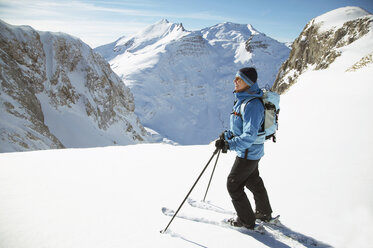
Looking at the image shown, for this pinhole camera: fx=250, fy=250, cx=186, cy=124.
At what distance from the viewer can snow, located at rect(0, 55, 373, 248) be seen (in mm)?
2799

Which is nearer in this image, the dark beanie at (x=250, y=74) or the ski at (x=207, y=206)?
the dark beanie at (x=250, y=74)

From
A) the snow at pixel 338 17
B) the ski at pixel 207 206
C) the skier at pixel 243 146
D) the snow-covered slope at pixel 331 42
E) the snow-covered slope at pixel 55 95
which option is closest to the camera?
the skier at pixel 243 146

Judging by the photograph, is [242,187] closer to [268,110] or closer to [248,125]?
[248,125]

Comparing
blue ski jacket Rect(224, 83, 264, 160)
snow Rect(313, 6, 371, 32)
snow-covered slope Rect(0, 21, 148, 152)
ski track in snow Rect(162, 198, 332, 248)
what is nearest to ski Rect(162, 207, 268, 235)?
ski track in snow Rect(162, 198, 332, 248)

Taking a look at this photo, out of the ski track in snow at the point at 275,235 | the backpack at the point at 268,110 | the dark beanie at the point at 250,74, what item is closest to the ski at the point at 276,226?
the ski track in snow at the point at 275,235

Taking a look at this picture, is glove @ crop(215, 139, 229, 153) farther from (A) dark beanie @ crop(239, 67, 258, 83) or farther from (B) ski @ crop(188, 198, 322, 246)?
(B) ski @ crop(188, 198, 322, 246)

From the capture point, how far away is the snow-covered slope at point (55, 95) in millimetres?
27578

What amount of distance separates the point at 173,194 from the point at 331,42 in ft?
144

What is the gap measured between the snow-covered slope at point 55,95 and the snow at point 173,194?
64.9 ft

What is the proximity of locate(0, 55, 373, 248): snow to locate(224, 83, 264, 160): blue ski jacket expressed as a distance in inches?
39.8

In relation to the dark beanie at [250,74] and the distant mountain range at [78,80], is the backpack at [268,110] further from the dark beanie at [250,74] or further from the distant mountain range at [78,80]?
the distant mountain range at [78,80]

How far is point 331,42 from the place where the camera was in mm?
38875

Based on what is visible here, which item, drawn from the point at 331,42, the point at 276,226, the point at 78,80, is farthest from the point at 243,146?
the point at 78,80

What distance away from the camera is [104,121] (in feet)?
168
